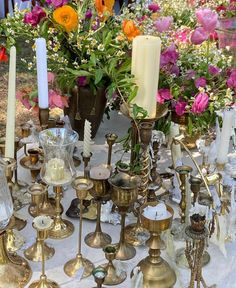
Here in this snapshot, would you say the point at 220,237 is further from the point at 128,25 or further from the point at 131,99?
the point at 128,25

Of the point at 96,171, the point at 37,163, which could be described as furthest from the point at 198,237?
the point at 37,163

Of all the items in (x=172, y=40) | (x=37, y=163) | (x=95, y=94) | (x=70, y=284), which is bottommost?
(x=70, y=284)

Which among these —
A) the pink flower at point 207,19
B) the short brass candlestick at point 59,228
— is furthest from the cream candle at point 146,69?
the pink flower at point 207,19

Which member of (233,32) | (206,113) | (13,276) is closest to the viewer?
(13,276)

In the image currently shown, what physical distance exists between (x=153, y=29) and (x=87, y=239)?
1.86 feet

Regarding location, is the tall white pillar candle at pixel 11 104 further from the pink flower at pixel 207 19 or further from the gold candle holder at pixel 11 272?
the pink flower at pixel 207 19

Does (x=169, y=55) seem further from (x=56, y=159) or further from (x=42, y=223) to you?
(x=42, y=223)

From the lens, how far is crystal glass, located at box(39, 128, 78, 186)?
0.87 meters

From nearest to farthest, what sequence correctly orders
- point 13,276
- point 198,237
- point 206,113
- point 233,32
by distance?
point 198,237
point 13,276
point 206,113
point 233,32

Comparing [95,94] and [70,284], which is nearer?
[70,284]

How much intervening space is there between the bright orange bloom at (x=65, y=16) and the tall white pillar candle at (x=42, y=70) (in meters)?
0.16

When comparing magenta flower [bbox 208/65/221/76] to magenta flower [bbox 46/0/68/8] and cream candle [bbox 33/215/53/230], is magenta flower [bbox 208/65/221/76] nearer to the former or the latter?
magenta flower [bbox 46/0/68/8]

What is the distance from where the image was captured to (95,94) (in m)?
1.23

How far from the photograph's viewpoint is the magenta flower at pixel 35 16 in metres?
1.17
